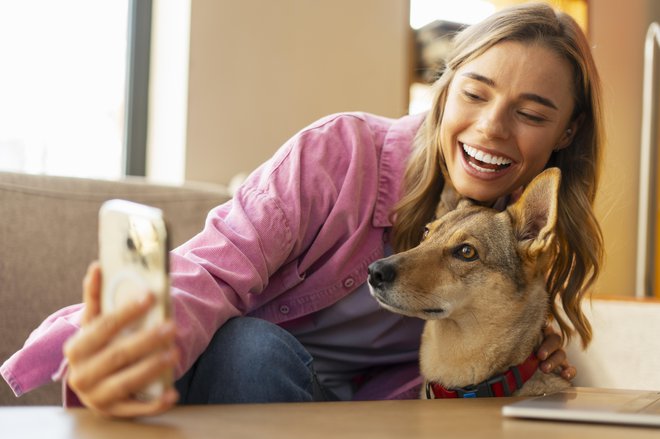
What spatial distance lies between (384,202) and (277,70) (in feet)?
6.58

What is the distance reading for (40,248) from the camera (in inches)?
73.8

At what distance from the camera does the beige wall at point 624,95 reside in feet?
15.9

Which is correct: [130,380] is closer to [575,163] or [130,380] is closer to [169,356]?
[169,356]

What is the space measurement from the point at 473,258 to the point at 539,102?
338 millimetres

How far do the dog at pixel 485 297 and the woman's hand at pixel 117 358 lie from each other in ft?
2.34

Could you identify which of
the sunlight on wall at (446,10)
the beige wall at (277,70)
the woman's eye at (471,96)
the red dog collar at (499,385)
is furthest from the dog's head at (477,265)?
the sunlight on wall at (446,10)

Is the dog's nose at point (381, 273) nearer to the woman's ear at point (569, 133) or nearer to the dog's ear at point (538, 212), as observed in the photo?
the dog's ear at point (538, 212)

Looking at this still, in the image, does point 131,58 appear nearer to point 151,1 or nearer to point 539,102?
point 151,1

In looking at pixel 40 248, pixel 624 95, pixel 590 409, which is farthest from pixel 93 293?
pixel 624 95

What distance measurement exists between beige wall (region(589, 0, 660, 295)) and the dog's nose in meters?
3.75

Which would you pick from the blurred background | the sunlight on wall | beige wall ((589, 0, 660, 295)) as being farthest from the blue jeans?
beige wall ((589, 0, 660, 295))

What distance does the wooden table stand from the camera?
76cm

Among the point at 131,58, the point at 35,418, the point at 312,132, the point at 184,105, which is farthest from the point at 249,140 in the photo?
the point at 35,418

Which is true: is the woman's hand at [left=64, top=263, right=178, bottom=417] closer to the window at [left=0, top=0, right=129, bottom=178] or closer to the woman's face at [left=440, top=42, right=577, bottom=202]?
the woman's face at [left=440, top=42, right=577, bottom=202]
